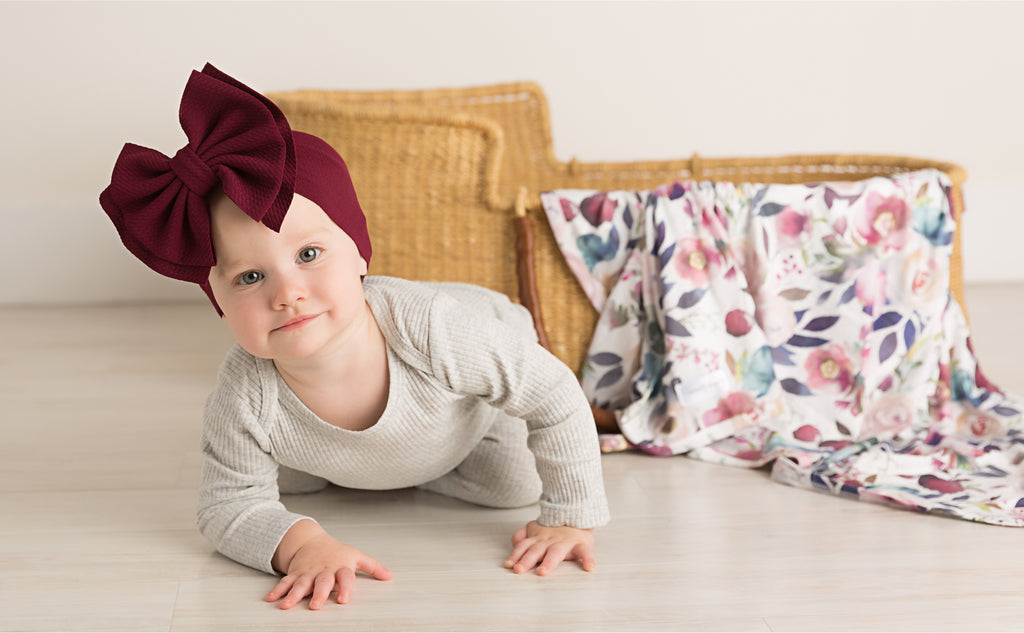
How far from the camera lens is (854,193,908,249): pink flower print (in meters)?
1.64

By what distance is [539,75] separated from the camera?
8.31ft

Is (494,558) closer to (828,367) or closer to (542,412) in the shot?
(542,412)

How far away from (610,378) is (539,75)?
1087 mm

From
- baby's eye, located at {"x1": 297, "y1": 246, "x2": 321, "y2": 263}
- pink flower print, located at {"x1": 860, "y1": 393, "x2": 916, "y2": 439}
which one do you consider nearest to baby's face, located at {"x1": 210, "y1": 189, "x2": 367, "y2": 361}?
baby's eye, located at {"x1": 297, "y1": 246, "x2": 321, "y2": 263}

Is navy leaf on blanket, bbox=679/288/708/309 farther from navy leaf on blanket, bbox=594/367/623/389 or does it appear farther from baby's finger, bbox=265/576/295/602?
baby's finger, bbox=265/576/295/602

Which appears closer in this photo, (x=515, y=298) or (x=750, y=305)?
(x=750, y=305)

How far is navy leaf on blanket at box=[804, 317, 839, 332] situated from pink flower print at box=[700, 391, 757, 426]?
6.3 inches

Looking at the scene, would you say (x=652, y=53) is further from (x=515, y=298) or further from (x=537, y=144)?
(x=515, y=298)

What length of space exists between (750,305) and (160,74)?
1.60 meters

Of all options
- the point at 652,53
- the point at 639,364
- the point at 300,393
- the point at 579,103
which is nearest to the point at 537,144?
the point at 579,103

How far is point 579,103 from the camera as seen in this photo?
2564 millimetres

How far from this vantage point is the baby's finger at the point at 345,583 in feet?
3.74

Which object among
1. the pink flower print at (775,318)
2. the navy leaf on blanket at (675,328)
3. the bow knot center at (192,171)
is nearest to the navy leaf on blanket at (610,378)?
the navy leaf on blanket at (675,328)

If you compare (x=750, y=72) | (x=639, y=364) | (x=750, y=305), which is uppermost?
(x=750, y=72)
